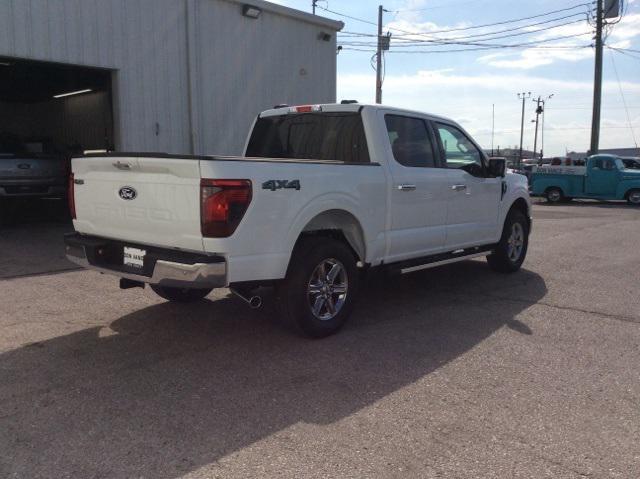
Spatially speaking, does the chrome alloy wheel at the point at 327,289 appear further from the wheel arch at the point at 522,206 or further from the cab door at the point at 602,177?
the cab door at the point at 602,177

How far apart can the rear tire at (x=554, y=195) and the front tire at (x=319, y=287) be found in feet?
67.5

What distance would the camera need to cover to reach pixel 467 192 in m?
6.55

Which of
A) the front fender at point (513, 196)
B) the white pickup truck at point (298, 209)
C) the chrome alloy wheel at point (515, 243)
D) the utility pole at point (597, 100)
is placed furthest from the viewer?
the utility pole at point (597, 100)

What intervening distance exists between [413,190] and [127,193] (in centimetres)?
271

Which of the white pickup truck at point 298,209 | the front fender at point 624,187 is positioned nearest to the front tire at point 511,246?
the white pickup truck at point 298,209

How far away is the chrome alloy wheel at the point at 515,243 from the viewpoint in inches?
304

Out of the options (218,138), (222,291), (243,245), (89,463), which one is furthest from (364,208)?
(218,138)

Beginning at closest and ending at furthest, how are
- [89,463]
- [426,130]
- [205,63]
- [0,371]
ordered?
[89,463] < [0,371] < [426,130] < [205,63]

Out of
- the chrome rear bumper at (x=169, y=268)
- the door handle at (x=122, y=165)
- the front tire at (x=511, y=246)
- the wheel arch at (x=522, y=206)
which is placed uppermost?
the door handle at (x=122, y=165)

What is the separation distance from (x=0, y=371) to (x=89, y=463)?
5.46ft

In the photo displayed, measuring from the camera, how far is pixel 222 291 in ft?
21.7

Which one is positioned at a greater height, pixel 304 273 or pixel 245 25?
pixel 245 25

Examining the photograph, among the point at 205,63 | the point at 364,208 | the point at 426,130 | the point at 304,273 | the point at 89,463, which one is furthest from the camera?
the point at 205,63

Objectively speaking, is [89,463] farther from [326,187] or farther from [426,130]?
[426,130]
